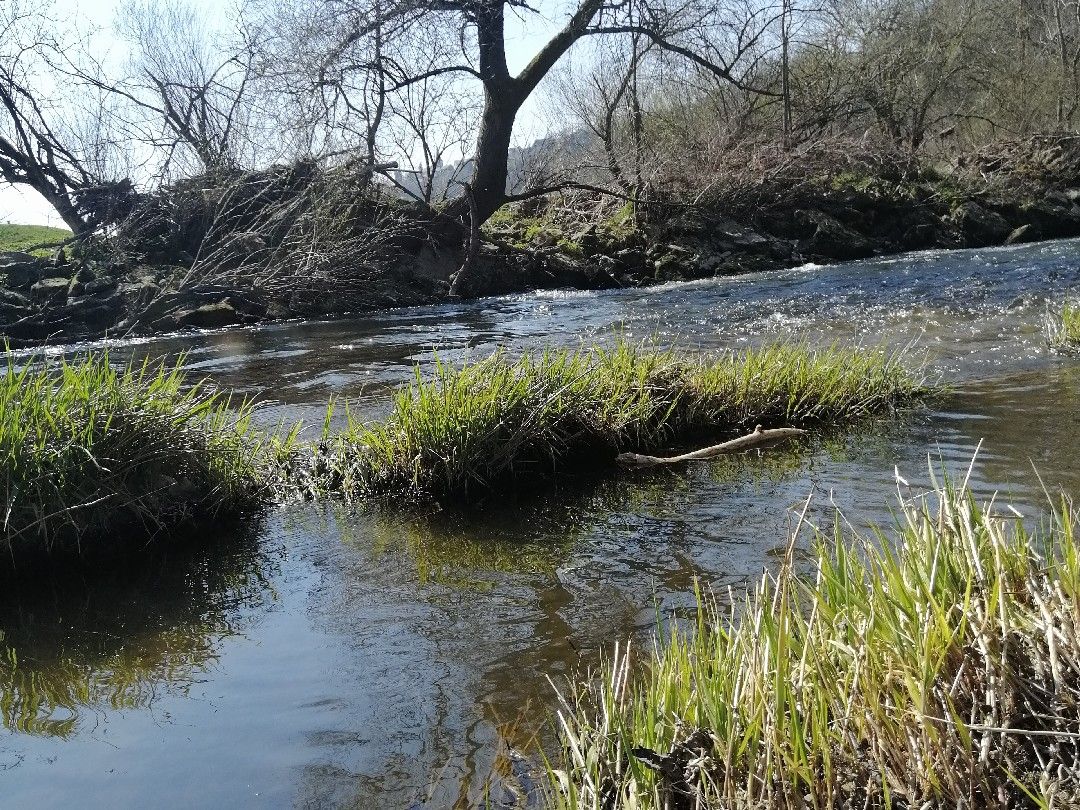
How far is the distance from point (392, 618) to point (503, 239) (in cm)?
1711

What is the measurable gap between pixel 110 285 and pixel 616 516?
13.5m

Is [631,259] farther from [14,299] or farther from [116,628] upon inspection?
[116,628]

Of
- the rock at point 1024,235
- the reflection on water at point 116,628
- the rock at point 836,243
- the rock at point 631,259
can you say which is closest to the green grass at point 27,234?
the rock at point 631,259

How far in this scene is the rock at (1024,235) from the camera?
20645 millimetres

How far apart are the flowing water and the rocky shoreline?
8.71 metres

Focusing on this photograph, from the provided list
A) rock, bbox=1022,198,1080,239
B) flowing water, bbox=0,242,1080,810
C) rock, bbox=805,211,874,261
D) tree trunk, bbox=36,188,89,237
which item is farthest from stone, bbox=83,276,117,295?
rock, bbox=1022,198,1080,239

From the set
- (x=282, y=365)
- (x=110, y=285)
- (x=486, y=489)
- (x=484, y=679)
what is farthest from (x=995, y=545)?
(x=110, y=285)

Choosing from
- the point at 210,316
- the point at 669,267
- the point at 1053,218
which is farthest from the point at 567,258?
the point at 1053,218

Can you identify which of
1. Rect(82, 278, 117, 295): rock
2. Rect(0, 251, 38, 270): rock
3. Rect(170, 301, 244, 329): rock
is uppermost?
Rect(0, 251, 38, 270): rock

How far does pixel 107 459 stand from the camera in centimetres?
477

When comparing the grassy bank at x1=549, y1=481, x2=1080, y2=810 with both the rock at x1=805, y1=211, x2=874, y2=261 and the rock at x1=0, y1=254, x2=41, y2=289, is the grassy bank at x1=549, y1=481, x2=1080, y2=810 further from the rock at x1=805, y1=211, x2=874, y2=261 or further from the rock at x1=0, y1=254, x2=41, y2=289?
the rock at x1=805, y1=211, x2=874, y2=261

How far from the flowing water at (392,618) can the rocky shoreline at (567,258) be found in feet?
28.6

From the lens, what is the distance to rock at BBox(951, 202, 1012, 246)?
21156 mm

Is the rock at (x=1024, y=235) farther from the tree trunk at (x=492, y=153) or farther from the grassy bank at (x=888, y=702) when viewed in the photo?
the grassy bank at (x=888, y=702)
